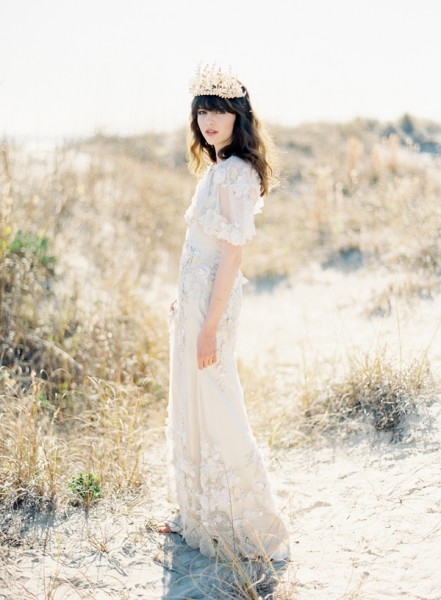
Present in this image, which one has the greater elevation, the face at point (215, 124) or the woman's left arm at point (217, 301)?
the face at point (215, 124)

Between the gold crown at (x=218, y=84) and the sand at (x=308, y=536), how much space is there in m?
2.00

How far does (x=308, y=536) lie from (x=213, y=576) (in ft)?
1.84

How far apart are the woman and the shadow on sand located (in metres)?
0.06

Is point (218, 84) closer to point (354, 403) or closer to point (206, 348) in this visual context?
point (206, 348)

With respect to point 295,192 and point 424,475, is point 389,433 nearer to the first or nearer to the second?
point 424,475

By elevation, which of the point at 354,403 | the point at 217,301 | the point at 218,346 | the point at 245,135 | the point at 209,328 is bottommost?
the point at 354,403

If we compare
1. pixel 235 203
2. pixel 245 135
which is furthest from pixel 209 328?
pixel 245 135

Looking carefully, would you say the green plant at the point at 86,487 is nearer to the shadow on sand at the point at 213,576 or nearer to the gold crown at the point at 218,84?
the shadow on sand at the point at 213,576

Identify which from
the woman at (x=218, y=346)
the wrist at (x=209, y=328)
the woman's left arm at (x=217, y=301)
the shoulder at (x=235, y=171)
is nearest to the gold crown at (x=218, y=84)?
the woman at (x=218, y=346)

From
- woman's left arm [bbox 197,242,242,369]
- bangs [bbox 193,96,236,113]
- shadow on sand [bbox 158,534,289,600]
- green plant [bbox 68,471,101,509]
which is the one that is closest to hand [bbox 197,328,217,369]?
woman's left arm [bbox 197,242,242,369]

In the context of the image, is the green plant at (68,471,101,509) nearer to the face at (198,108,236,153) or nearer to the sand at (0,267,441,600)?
the sand at (0,267,441,600)

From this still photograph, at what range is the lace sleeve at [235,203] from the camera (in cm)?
242

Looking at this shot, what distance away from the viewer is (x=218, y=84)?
251cm

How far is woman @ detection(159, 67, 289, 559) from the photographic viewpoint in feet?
8.13
